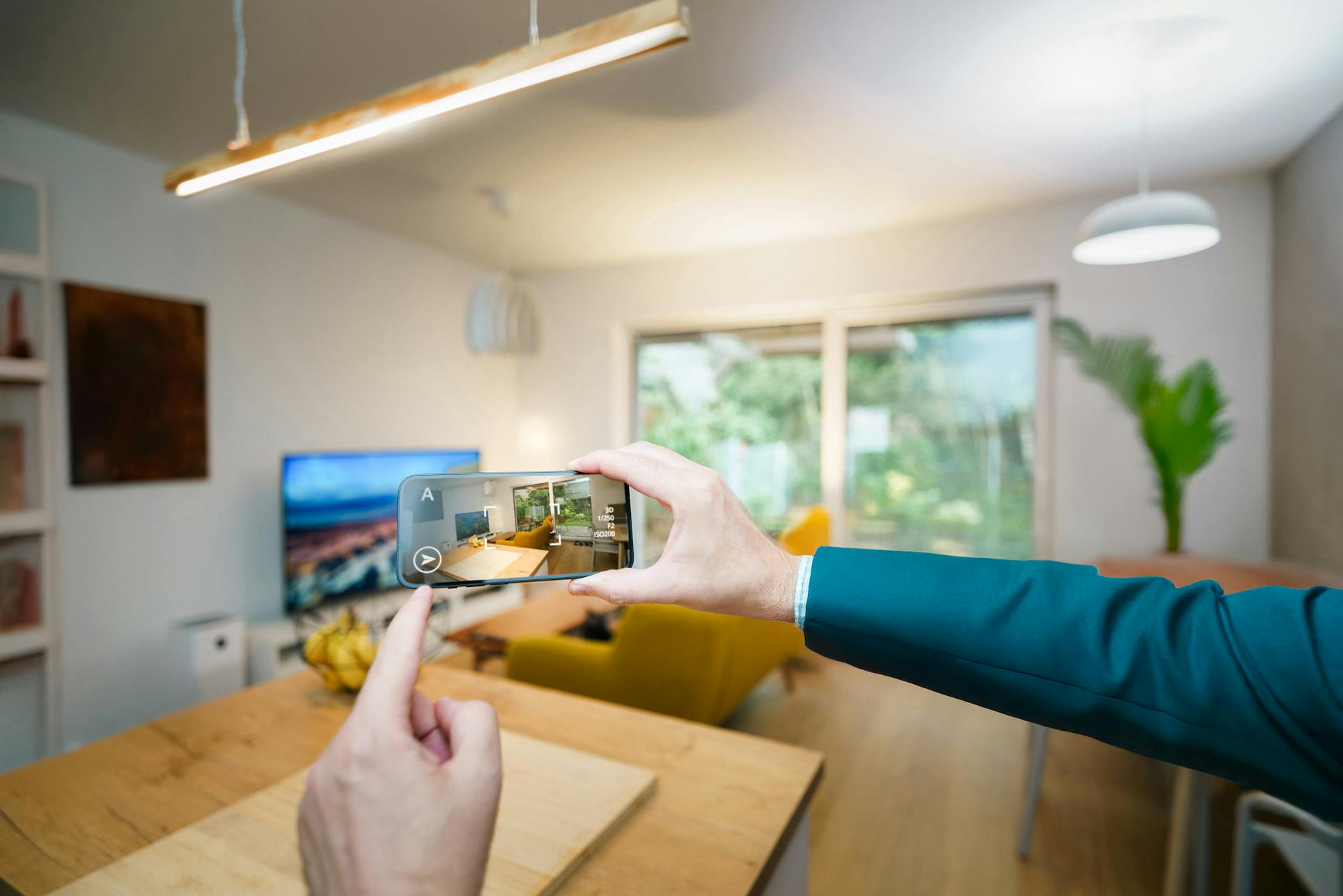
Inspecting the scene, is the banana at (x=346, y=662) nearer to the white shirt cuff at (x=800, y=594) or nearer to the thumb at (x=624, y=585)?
the thumb at (x=624, y=585)

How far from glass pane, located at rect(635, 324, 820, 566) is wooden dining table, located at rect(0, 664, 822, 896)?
3.08 metres

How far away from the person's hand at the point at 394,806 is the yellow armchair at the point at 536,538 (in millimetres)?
206

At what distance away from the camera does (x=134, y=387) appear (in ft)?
9.14

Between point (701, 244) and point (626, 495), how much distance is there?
3815mm

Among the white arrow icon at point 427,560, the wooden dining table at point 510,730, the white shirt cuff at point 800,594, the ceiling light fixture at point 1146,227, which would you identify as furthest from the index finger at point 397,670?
the ceiling light fixture at point 1146,227

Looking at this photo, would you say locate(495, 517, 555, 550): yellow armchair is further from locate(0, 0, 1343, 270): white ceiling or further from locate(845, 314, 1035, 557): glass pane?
locate(845, 314, 1035, 557): glass pane

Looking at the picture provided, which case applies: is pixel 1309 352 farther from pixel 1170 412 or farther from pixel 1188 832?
pixel 1188 832

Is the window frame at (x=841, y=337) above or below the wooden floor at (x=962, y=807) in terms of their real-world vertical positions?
above

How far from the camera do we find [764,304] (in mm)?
4207

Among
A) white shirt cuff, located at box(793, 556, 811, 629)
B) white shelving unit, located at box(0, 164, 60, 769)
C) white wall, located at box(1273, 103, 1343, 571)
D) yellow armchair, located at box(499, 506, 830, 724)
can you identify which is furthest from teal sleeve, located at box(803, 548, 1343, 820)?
white shelving unit, located at box(0, 164, 60, 769)

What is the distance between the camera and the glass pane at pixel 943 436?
3666 mm

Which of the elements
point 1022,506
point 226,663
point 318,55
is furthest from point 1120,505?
point 226,663

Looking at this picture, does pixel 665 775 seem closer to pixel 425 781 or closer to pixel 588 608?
pixel 425 781

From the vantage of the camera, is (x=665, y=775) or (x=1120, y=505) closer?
(x=665, y=775)
